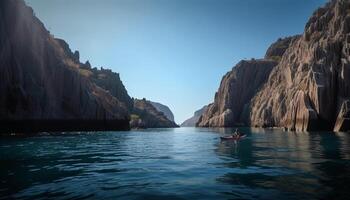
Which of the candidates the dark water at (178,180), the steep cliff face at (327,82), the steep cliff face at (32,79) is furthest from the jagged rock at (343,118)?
the steep cliff face at (32,79)

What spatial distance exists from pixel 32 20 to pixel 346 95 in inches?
3613

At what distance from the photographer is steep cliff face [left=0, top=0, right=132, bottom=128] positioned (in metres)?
76.7

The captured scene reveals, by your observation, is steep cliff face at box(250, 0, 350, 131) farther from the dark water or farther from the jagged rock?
the dark water

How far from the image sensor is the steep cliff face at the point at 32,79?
252ft

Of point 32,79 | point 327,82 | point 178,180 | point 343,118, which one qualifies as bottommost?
point 178,180

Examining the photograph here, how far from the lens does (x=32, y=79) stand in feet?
286

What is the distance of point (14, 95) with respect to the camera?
7694cm

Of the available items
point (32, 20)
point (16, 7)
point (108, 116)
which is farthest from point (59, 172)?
point (108, 116)

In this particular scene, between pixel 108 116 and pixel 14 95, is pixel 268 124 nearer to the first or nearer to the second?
pixel 108 116

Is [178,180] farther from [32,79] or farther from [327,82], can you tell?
[327,82]

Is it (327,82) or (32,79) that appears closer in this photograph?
(327,82)

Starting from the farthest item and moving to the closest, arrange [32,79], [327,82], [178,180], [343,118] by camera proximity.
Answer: [32,79] < [327,82] < [343,118] < [178,180]

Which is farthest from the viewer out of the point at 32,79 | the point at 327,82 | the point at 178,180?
the point at 32,79

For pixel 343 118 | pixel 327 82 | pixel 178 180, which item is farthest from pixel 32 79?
pixel 178 180
